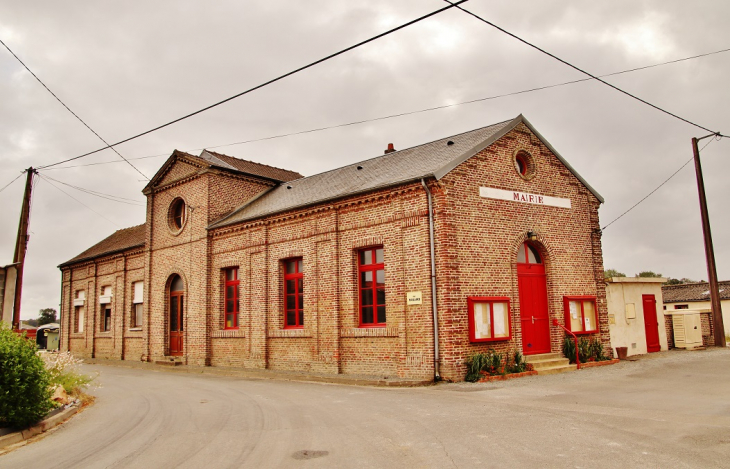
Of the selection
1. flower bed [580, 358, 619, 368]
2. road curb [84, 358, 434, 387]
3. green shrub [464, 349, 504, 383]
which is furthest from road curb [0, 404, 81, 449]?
flower bed [580, 358, 619, 368]

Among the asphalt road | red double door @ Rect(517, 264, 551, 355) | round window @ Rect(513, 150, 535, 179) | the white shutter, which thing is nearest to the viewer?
the asphalt road

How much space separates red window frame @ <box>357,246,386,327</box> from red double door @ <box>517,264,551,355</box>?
377 centimetres

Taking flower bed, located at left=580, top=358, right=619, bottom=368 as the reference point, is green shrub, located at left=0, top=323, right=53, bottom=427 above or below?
above

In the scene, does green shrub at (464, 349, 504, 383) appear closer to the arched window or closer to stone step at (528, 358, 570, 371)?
stone step at (528, 358, 570, 371)

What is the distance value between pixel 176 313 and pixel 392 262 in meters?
12.2

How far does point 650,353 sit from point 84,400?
57.9 feet

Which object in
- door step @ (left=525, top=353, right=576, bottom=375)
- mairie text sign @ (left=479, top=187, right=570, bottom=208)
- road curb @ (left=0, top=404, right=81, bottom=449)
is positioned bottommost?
road curb @ (left=0, top=404, right=81, bottom=449)

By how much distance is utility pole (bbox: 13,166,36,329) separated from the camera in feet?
63.3

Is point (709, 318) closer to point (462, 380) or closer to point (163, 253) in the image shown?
point (462, 380)

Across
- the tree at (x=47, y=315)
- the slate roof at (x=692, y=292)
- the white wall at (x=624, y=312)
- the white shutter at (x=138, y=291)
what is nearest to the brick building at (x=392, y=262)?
the white wall at (x=624, y=312)

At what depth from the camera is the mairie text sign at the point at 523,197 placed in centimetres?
1550

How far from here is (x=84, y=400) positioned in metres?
12.6

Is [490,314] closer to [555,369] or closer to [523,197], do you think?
[555,369]

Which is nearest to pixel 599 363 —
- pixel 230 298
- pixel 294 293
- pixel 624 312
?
pixel 624 312
